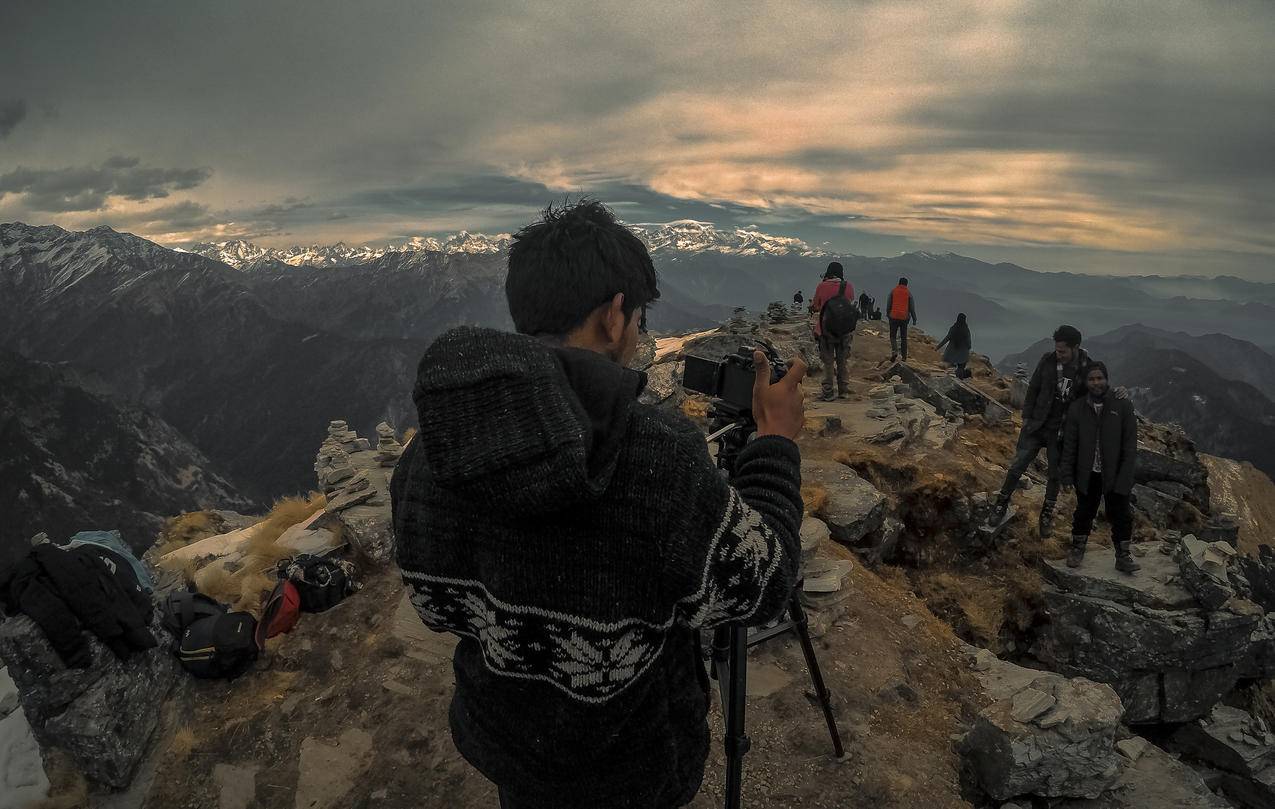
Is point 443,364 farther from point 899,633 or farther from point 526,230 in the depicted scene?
point 899,633

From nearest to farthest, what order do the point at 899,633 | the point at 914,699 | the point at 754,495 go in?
the point at 754,495, the point at 914,699, the point at 899,633

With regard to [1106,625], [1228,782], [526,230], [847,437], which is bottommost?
[1228,782]

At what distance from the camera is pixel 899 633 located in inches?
315

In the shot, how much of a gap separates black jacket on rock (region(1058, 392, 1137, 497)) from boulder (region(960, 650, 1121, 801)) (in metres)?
3.74

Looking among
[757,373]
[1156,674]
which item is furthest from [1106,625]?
[757,373]

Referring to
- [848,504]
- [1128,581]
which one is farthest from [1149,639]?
[848,504]

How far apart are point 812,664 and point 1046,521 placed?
30.0 feet

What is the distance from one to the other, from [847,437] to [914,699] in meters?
7.94

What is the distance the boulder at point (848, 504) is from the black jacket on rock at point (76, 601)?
31.9 ft

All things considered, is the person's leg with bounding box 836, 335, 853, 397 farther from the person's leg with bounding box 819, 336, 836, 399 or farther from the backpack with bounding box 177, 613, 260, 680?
the backpack with bounding box 177, 613, 260, 680

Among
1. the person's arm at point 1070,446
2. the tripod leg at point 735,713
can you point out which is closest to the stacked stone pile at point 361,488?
the tripod leg at point 735,713

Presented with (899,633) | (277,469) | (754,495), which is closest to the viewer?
(754,495)

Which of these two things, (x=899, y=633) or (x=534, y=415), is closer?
(x=534, y=415)

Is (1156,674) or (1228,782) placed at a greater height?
(1156,674)
